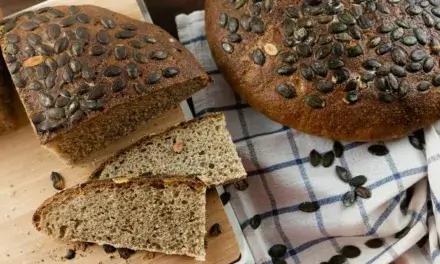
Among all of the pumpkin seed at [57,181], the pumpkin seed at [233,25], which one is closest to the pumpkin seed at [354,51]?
the pumpkin seed at [233,25]

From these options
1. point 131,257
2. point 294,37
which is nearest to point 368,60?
point 294,37

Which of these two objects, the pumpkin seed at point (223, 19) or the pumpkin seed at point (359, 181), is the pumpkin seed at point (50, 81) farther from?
the pumpkin seed at point (359, 181)

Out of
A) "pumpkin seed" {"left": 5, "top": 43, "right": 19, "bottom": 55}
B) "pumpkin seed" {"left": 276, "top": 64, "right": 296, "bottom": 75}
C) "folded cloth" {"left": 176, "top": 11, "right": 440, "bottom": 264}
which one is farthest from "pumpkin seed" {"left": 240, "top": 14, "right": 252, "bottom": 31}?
"pumpkin seed" {"left": 5, "top": 43, "right": 19, "bottom": 55}

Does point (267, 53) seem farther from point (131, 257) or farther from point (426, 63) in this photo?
point (131, 257)

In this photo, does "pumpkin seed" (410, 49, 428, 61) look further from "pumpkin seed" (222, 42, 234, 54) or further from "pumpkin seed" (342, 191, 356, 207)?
"pumpkin seed" (222, 42, 234, 54)

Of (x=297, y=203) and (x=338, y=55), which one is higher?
(x=338, y=55)

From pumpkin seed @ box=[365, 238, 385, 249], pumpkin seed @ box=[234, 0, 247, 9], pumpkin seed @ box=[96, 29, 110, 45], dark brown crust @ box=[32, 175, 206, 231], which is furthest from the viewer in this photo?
pumpkin seed @ box=[365, 238, 385, 249]

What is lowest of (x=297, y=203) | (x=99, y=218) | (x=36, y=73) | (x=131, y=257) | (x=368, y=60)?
(x=297, y=203)
